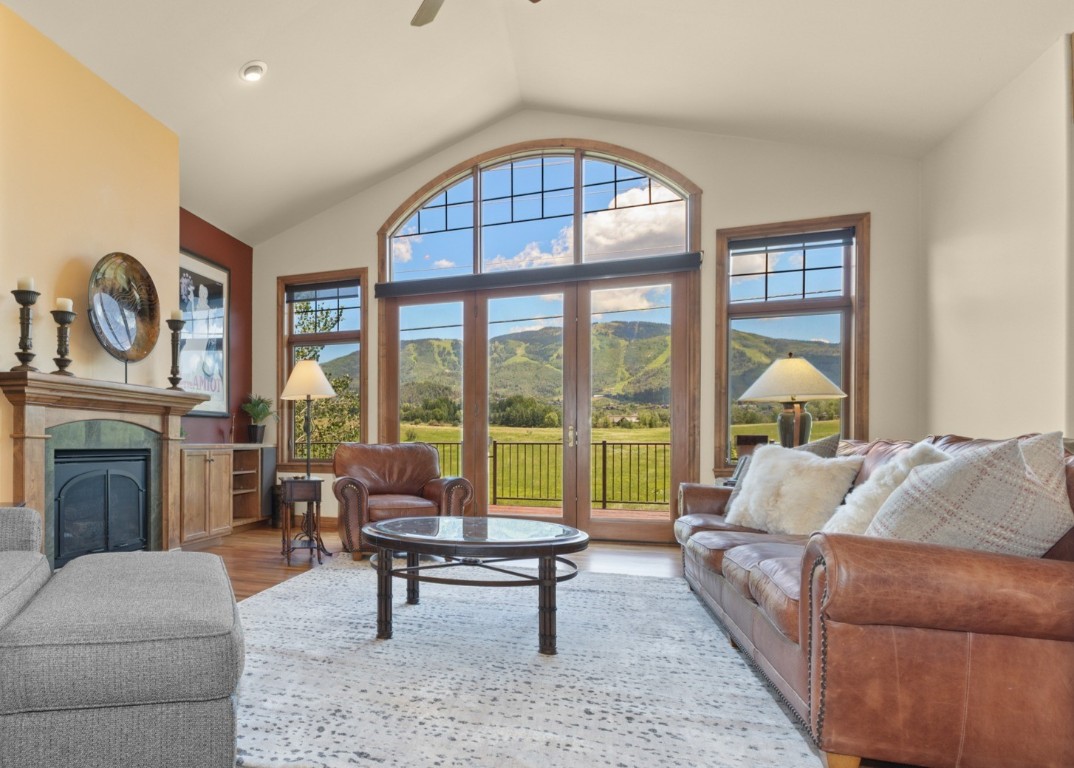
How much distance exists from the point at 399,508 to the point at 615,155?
3.49 meters

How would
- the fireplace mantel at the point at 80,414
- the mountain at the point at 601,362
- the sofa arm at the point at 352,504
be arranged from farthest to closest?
the mountain at the point at 601,362 < the sofa arm at the point at 352,504 < the fireplace mantel at the point at 80,414

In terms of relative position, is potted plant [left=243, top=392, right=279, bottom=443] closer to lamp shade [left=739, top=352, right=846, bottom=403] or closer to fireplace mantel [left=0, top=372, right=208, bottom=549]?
fireplace mantel [left=0, top=372, right=208, bottom=549]

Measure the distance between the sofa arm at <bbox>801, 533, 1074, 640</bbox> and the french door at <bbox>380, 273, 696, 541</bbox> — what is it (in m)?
3.39

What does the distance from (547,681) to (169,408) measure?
336cm

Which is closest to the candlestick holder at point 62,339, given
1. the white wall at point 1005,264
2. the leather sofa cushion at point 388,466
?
the leather sofa cushion at point 388,466

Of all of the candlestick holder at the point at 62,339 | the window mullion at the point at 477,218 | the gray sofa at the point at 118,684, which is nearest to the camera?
the gray sofa at the point at 118,684

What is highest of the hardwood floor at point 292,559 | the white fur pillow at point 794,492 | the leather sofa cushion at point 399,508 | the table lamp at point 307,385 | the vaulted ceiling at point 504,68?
the vaulted ceiling at point 504,68

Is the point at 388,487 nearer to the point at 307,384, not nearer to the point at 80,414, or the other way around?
the point at 307,384

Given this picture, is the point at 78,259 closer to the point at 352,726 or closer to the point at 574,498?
the point at 352,726

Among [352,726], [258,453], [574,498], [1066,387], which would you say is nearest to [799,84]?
[1066,387]

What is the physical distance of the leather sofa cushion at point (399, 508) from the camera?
4.02 metres

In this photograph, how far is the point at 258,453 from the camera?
550 cm

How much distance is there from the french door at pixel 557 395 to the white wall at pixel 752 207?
0.93 ft

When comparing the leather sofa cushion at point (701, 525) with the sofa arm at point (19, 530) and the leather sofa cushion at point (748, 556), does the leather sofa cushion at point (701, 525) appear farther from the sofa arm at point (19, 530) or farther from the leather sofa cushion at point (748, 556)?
the sofa arm at point (19, 530)
